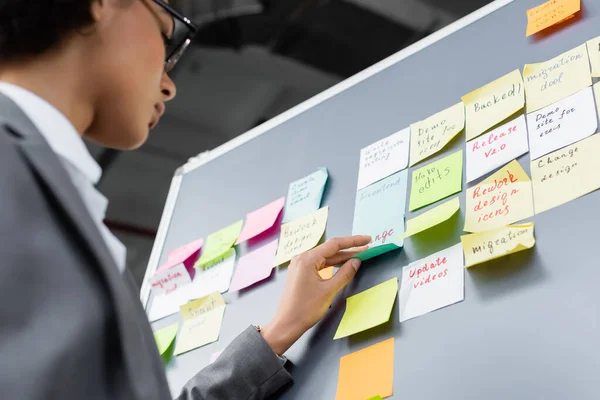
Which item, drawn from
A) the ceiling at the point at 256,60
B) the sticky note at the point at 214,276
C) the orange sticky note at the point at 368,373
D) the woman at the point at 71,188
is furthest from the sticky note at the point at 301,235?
the ceiling at the point at 256,60

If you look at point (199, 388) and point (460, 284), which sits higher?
point (460, 284)

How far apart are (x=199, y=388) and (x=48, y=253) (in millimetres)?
517

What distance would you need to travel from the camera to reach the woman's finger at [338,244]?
0.99 meters

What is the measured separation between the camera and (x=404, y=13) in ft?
8.34

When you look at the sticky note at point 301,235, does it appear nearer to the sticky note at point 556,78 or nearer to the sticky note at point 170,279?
the sticky note at point 170,279

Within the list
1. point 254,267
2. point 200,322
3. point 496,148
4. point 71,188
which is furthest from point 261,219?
point 71,188

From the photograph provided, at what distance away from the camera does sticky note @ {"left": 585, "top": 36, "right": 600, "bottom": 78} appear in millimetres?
870

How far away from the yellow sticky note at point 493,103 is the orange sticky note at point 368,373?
32 cm

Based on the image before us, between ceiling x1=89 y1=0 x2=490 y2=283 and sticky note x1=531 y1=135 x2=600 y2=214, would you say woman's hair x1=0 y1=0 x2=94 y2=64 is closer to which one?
sticky note x1=531 y1=135 x2=600 y2=214

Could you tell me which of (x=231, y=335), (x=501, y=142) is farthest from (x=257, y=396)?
(x=501, y=142)

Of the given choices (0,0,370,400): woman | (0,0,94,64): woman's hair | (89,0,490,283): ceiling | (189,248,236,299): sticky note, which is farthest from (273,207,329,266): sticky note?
(89,0,490,283): ceiling

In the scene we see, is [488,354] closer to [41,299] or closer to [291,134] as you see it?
[41,299]

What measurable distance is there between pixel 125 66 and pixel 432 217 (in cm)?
45

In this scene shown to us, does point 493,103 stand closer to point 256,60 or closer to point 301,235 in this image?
point 301,235
